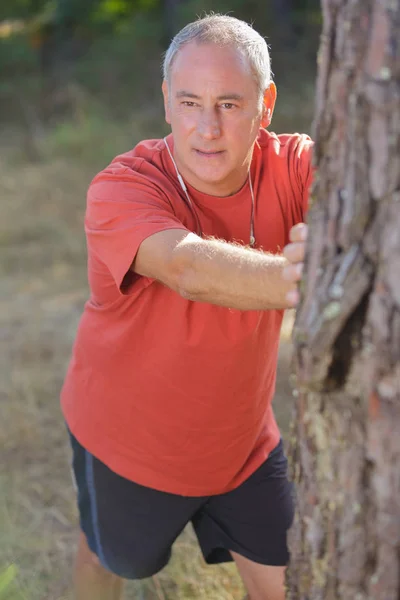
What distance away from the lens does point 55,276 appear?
6.44 metres

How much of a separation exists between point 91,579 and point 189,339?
37.5 inches

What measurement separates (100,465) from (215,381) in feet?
1.51

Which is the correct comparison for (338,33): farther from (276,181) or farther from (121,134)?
(121,134)

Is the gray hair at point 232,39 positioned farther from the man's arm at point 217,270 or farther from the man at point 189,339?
the man's arm at point 217,270

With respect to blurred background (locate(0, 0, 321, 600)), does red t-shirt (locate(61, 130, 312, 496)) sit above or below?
above

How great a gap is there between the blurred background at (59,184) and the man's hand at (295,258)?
95 cm

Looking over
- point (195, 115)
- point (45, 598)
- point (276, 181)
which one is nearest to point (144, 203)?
point (195, 115)

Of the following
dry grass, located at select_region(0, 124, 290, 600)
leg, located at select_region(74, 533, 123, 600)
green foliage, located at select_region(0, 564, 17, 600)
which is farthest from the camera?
dry grass, located at select_region(0, 124, 290, 600)

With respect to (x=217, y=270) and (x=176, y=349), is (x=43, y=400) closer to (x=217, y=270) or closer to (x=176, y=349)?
(x=176, y=349)

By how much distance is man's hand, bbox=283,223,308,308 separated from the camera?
1575mm

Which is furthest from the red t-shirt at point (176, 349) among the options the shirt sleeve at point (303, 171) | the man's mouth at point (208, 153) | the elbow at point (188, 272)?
the elbow at point (188, 272)

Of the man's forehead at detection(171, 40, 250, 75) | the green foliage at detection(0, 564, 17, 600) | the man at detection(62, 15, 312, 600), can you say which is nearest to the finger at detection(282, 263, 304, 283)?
the man at detection(62, 15, 312, 600)

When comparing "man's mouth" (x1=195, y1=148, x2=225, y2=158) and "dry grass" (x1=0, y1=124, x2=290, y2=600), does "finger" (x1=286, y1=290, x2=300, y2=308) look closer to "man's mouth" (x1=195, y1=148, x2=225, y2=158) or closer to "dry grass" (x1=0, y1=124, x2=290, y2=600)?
"man's mouth" (x1=195, y1=148, x2=225, y2=158)

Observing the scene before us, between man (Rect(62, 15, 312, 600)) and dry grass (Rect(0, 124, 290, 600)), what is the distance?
0.42 m
